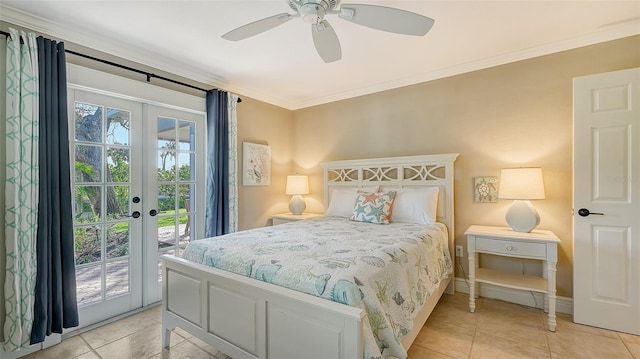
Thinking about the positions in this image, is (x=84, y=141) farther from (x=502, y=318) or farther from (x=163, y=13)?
(x=502, y=318)

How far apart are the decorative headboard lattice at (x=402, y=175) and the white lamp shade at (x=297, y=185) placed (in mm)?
326

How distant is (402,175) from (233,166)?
6.80 feet

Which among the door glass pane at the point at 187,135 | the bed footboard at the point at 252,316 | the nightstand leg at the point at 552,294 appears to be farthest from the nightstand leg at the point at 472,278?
the door glass pane at the point at 187,135

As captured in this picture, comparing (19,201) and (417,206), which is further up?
(19,201)

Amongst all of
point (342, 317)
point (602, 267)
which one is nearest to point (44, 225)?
point (342, 317)

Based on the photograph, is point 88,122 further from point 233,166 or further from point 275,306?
point 275,306

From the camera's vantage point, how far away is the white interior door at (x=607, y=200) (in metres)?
2.18

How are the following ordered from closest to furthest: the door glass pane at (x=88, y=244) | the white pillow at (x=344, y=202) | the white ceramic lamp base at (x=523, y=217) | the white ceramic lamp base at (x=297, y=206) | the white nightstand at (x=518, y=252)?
the white nightstand at (x=518, y=252) → the door glass pane at (x=88, y=244) → the white ceramic lamp base at (x=523, y=217) → the white pillow at (x=344, y=202) → the white ceramic lamp base at (x=297, y=206)

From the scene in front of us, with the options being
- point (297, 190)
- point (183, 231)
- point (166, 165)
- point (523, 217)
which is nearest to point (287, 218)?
point (297, 190)

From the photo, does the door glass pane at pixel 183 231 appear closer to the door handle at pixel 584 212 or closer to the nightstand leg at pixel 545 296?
the nightstand leg at pixel 545 296

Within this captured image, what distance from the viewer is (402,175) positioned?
3.40 meters

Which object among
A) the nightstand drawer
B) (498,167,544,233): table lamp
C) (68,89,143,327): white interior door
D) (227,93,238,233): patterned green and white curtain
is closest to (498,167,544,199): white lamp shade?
(498,167,544,233): table lamp

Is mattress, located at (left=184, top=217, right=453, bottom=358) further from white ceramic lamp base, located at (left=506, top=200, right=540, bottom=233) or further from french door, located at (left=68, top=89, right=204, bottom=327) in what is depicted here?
french door, located at (left=68, top=89, right=204, bottom=327)

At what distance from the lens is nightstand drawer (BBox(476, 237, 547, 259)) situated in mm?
2342
